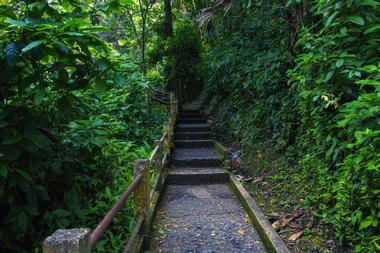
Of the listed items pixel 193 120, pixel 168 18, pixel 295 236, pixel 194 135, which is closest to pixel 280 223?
pixel 295 236

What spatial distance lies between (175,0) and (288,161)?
1126 centimetres

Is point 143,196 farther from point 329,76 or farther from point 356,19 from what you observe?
point 356,19

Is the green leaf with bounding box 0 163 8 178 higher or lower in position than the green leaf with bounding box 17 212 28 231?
higher

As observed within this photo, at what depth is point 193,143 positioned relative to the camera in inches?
362

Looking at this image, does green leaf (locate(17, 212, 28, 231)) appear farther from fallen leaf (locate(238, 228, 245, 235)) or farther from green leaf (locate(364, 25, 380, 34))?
green leaf (locate(364, 25, 380, 34))

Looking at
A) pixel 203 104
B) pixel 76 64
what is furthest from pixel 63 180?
pixel 203 104

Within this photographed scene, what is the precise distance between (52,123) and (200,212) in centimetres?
310

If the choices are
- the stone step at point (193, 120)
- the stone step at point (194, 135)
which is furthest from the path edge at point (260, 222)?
the stone step at point (193, 120)

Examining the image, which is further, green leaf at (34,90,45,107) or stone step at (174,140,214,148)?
stone step at (174,140,214,148)

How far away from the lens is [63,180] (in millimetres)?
3098

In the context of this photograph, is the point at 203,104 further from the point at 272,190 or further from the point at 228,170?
the point at 272,190

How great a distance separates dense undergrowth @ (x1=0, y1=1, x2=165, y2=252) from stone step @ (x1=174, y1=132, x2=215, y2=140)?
19.2 ft

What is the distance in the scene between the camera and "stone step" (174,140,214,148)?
29.9ft

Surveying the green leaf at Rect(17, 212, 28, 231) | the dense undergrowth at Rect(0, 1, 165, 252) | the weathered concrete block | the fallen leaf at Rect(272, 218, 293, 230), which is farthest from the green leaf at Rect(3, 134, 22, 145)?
the fallen leaf at Rect(272, 218, 293, 230)
